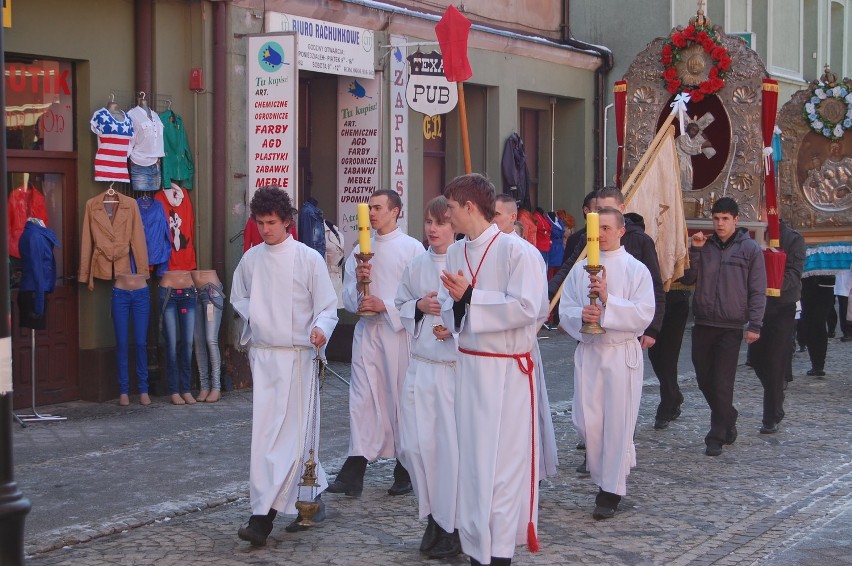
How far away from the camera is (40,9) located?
11.3 metres

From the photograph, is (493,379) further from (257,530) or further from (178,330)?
(178,330)

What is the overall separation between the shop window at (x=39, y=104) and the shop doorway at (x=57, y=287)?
12 centimetres

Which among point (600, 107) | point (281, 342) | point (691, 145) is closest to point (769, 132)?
point (691, 145)

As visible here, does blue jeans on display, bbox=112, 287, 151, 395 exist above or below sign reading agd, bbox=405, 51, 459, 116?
below

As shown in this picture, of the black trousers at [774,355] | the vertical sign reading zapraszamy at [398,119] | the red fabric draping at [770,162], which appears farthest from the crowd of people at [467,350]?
the vertical sign reading zapraszamy at [398,119]

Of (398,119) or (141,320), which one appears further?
(398,119)

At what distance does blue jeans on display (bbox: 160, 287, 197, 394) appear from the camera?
1181cm

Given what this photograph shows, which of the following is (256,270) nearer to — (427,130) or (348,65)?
(348,65)

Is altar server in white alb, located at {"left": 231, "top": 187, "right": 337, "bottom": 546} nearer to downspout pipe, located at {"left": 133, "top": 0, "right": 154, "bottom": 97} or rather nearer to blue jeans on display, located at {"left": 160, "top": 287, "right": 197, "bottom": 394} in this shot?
blue jeans on display, located at {"left": 160, "top": 287, "right": 197, "bottom": 394}

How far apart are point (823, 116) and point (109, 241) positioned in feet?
26.7

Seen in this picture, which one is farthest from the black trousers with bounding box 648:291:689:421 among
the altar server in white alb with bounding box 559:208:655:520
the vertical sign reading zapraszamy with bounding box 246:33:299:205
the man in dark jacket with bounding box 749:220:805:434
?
the vertical sign reading zapraszamy with bounding box 246:33:299:205

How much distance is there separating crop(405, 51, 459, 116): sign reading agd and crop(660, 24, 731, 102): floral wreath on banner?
246 cm

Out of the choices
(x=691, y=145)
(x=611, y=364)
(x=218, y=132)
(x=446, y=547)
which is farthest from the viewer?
(x=691, y=145)

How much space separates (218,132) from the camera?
1273 centimetres
